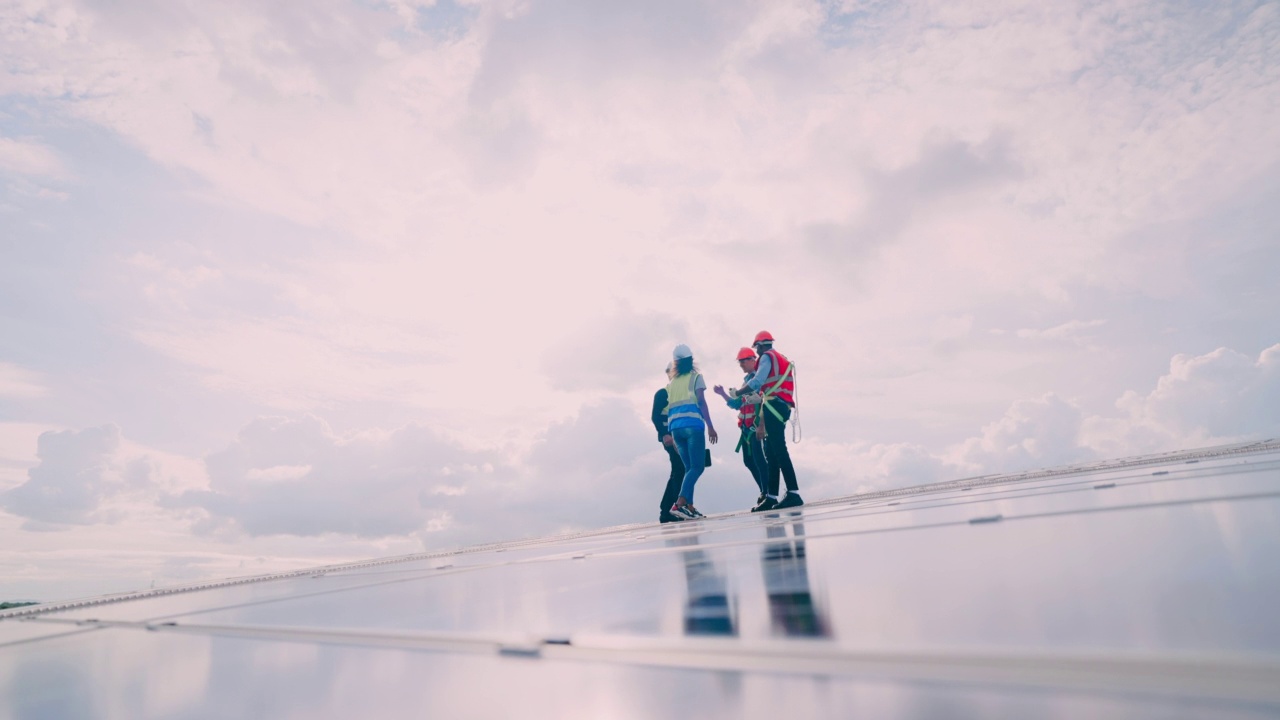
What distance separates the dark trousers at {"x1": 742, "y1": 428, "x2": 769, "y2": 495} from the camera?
979 centimetres

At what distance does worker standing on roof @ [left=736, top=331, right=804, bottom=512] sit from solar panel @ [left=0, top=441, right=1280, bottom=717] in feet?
20.6

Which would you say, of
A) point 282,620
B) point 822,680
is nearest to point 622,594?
point 822,680

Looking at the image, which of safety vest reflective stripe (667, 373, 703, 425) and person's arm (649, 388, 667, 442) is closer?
safety vest reflective stripe (667, 373, 703, 425)

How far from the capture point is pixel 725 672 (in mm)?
1005

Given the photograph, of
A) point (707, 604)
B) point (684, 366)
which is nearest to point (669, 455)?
point (684, 366)

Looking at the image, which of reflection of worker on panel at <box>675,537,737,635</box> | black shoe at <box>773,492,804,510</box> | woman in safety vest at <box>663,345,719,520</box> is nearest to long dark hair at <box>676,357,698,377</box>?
woman in safety vest at <box>663,345,719,520</box>

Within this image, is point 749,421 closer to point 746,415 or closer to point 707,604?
point 746,415

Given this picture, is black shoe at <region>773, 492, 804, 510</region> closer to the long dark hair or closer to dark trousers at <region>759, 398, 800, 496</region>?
dark trousers at <region>759, 398, 800, 496</region>

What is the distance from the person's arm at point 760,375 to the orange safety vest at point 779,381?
4 cm

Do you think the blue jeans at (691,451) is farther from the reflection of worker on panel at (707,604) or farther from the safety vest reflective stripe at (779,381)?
the reflection of worker on panel at (707,604)

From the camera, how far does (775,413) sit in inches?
359

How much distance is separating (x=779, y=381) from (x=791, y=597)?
7.78 meters

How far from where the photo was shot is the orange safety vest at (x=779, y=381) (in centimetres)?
916

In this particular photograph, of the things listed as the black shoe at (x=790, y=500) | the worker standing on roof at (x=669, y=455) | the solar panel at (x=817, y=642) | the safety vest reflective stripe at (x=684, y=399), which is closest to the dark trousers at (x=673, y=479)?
the worker standing on roof at (x=669, y=455)
